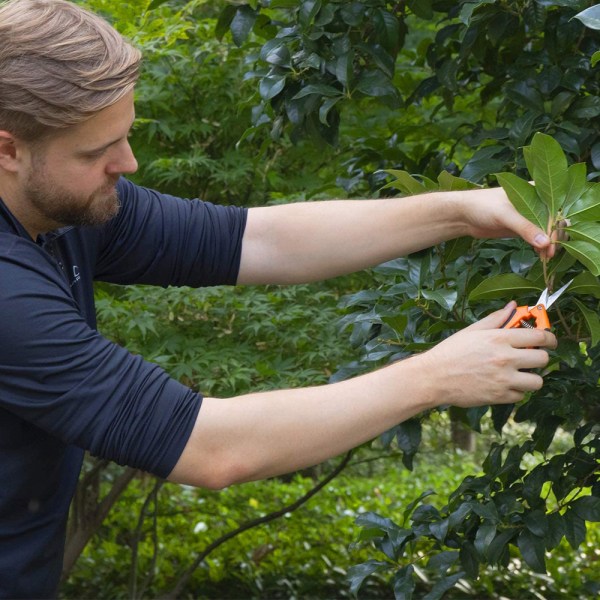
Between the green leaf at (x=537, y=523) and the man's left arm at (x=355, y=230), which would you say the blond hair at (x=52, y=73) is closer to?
the man's left arm at (x=355, y=230)

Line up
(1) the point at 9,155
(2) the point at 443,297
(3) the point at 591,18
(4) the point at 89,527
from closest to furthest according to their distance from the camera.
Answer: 1. (3) the point at 591,18
2. (1) the point at 9,155
3. (2) the point at 443,297
4. (4) the point at 89,527

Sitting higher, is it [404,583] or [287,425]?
[287,425]

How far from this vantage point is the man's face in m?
1.96

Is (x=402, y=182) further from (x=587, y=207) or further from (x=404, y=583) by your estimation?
(x=404, y=583)

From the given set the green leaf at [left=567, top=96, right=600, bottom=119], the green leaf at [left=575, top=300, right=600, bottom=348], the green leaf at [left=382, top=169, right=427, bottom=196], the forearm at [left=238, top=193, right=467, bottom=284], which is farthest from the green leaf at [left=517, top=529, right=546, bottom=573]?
the green leaf at [left=567, top=96, right=600, bottom=119]

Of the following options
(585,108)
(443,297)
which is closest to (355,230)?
(443,297)

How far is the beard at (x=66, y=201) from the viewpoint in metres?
1.99

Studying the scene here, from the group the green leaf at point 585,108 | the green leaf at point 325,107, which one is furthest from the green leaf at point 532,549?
the green leaf at point 325,107

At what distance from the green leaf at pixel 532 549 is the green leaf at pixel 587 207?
1003 millimetres

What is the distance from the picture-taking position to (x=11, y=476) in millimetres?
2109

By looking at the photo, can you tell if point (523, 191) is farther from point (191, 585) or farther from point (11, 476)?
point (191, 585)

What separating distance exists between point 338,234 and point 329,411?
0.66 meters

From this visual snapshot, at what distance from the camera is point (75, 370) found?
186cm

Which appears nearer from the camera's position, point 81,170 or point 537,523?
point 81,170
